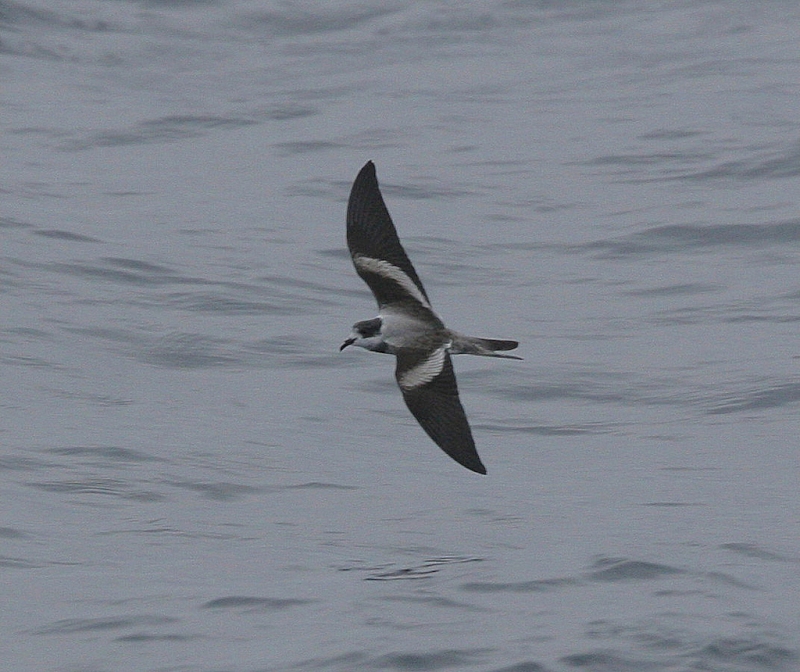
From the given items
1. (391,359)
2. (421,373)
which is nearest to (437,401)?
(421,373)

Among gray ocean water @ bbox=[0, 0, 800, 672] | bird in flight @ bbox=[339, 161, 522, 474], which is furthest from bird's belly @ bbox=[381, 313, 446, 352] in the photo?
gray ocean water @ bbox=[0, 0, 800, 672]

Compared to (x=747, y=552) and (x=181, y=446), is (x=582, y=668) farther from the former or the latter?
(x=181, y=446)

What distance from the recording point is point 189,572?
8.23m

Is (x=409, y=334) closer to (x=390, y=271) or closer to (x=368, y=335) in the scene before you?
(x=368, y=335)

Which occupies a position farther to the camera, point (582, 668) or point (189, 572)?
point (189, 572)

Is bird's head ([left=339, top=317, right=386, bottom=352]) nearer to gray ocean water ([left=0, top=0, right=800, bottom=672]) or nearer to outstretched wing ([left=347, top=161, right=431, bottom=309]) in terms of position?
outstretched wing ([left=347, top=161, right=431, bottom=309])

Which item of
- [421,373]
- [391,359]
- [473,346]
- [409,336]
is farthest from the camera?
[391,359]

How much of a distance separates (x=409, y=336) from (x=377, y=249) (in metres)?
0.65

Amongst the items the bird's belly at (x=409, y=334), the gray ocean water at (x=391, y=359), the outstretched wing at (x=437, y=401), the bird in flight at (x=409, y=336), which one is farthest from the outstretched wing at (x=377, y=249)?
the gray ocean water at (x=391, y=359)

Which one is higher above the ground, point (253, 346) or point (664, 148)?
point (664, 148)

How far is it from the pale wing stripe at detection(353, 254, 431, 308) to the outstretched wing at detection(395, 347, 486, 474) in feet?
1.72

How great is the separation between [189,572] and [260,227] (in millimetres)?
7781

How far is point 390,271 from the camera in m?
9.40

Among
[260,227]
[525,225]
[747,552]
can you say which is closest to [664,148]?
[525,225]
